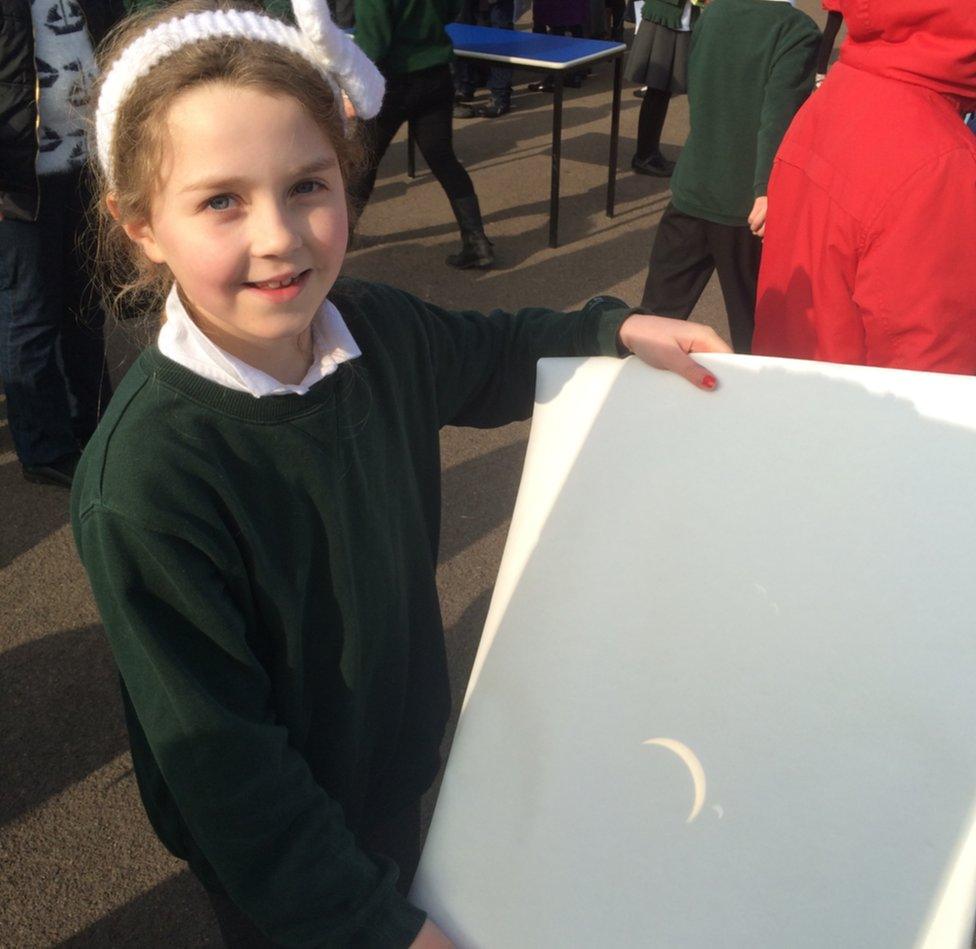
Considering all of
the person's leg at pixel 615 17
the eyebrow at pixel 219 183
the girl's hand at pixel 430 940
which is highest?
the eyebrow at pixel 219 183

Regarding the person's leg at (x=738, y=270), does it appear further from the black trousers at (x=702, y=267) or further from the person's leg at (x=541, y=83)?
the person's leg at (x=541, y=83)

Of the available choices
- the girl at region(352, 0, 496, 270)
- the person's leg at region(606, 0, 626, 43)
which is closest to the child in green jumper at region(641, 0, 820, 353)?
the girl at region(352, 0, 496, 270)

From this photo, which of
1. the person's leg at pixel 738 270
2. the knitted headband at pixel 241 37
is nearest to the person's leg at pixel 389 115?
the person's leg at pixel 738 270

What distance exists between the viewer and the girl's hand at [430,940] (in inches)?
36.2

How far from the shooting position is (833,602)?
0.96 metres

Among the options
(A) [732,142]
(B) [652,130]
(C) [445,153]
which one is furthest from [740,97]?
(B) [652,130]

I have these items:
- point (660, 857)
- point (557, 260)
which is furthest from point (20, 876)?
point (557, 260)

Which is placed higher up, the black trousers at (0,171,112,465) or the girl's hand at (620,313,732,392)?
the girl's hand at (620,313,732,392)

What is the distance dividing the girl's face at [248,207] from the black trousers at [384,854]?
702 millimetres

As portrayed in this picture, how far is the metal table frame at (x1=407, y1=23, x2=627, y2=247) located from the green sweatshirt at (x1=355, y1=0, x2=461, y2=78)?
2.06 feet

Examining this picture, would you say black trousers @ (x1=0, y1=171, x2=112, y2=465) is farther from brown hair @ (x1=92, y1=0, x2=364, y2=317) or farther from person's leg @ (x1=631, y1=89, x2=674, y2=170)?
person's leg @ (x1=631, y1=89, x2=674, y2=170)

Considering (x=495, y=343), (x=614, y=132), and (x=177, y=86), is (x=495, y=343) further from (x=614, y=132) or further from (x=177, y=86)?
(x=614, y=132)

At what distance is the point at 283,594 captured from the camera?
103 centimetres

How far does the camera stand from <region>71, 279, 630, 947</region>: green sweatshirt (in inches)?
36.3
